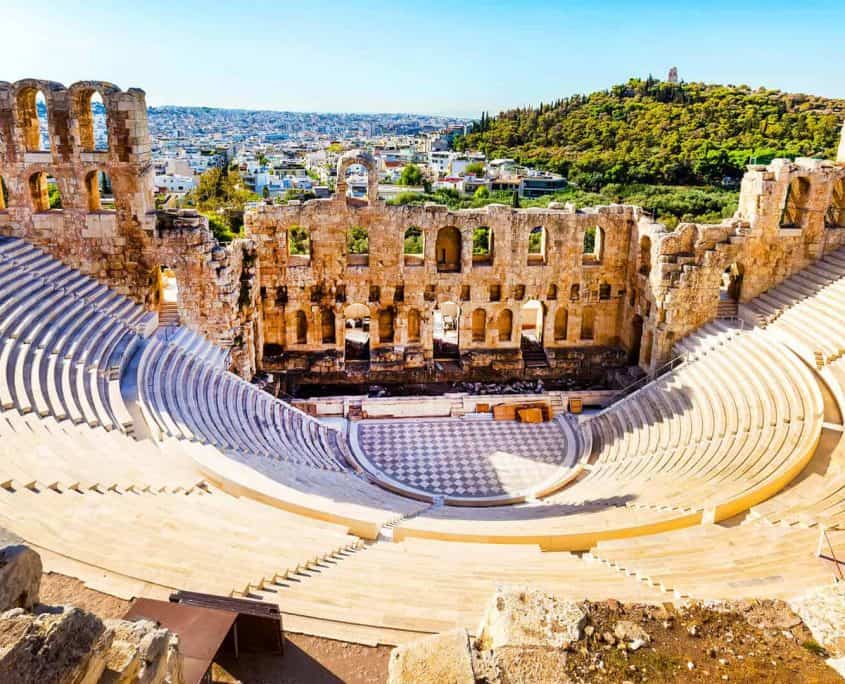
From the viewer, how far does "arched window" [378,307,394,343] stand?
24906 millimetres

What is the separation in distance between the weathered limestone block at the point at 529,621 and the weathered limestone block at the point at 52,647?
3.43 metres

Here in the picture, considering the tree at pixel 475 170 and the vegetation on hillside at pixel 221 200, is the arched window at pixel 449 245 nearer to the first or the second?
the vegetation on hillside at pixel 221 200

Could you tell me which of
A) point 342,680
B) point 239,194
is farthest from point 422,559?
point 239,194

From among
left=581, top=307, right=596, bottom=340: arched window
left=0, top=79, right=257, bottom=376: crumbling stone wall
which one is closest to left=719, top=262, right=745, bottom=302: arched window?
left=581, top=307, right=596, bottom=340: arched window

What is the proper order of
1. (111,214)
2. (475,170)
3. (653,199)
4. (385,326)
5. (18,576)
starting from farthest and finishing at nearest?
(475,170) → (653,199) → (385,326) → (111,214) → (18,576)

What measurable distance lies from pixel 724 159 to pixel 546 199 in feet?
53.3

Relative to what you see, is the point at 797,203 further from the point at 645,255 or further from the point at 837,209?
the point at 645,255

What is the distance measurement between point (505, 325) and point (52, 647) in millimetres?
22180

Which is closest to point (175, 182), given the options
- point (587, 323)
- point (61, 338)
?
point (587, 323)

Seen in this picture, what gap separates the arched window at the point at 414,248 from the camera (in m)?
24.6

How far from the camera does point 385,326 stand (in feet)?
82.6

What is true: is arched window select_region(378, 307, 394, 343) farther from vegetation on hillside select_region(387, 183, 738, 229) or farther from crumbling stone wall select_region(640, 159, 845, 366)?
vegetation on hillside select_region(387, 183, 738, 229)

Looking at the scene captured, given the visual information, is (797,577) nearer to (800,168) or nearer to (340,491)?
(340,491)

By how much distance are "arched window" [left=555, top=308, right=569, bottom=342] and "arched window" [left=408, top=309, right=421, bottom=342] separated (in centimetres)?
528
